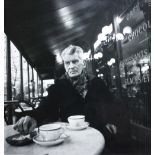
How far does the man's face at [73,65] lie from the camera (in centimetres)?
114

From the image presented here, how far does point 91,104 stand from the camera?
1.15 metres

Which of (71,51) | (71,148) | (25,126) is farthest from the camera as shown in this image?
(71,51)

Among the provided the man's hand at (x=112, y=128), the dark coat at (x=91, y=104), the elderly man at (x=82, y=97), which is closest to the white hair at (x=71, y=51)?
the elderly man at (x=82, y=97)

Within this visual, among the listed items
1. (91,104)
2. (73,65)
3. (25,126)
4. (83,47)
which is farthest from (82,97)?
(25,126)

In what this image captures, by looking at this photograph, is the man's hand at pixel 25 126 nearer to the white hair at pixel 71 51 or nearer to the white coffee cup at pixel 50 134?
the white coffee cup at pixel 50 134

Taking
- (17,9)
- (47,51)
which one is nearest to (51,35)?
(47,51)

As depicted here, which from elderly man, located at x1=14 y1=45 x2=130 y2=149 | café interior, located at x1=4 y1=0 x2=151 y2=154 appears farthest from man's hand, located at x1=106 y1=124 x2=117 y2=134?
café interior, located at x1=4 y1=0 x2=151 y2=154

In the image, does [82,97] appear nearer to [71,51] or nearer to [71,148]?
[71,51]

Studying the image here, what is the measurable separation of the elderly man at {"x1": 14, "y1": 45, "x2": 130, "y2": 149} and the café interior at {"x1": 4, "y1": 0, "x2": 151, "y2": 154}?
45mm

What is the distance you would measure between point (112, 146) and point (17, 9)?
1.08 metres

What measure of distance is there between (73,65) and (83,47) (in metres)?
0.14

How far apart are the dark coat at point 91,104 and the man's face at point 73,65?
0.07 metres

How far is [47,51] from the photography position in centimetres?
115

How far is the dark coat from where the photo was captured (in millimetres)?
1120
